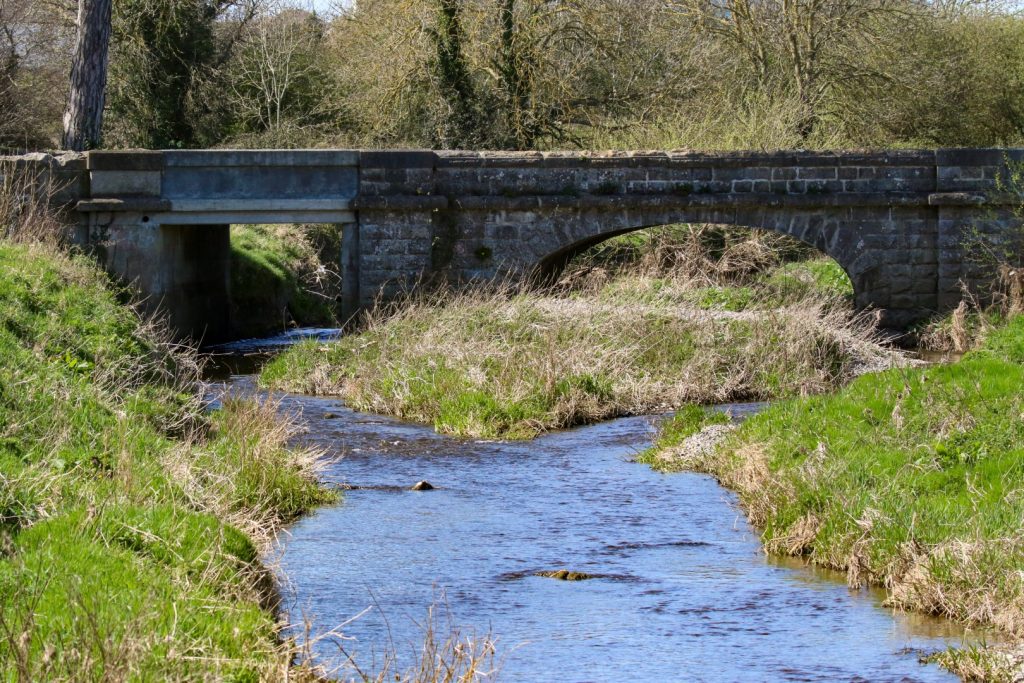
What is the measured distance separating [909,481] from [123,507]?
470 centimetres

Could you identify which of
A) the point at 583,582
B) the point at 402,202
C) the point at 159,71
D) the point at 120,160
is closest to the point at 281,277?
the point at 159,71

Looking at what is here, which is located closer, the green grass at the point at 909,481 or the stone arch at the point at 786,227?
the green grass at the point at 909,481

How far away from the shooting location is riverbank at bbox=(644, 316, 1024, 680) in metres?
7.02

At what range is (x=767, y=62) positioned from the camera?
26.1m

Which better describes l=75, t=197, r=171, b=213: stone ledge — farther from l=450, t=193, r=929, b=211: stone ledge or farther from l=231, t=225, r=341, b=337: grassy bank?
l=231, t=225, r=341, b=337: grassy bank

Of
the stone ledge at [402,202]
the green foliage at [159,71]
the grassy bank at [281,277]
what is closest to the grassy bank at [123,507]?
the stone ledge at [402,202]

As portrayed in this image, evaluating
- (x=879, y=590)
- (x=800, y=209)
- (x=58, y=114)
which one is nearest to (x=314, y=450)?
(x=879, y=590)

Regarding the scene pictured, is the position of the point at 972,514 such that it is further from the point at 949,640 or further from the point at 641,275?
the point at 641,275

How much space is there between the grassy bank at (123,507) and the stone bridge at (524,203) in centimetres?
563

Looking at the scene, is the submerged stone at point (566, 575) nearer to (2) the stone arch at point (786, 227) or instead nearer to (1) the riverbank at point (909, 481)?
(1) the riverbank at point (909, 481)

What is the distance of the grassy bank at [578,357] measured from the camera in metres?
13.8

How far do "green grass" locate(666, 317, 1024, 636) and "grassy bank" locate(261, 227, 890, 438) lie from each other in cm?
293

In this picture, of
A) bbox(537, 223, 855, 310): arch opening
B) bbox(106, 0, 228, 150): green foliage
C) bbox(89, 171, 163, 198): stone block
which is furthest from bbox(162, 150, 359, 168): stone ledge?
bbox(106, 0, 228, 150): green foliage

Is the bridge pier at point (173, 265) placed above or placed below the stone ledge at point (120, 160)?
below
